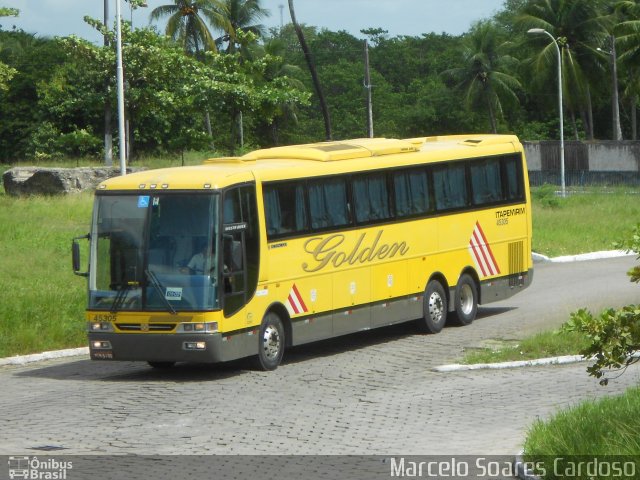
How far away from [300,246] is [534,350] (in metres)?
3.72

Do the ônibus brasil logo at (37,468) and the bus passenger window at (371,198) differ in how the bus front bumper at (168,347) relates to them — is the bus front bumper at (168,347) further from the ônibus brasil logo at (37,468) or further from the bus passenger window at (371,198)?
the ônibus brasil logo at (37,468)

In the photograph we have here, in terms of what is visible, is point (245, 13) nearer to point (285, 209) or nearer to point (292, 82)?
point (292, 82)

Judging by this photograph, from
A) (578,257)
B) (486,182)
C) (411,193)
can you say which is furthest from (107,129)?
(411,193)

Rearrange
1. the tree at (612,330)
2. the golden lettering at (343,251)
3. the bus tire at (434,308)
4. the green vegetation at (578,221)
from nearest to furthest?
the tree at (612,330) → the golden lettering at (343,251) → the bus tire at (434,308) → the green vegetation at (578,221)

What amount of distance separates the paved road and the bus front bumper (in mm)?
338

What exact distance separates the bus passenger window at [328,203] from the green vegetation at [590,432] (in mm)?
7737

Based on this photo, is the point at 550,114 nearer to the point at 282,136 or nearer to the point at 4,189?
the point at 282,136

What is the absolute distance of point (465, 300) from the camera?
75.5ft

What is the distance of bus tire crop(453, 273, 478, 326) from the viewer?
22656mm

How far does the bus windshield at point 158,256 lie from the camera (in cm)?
1689

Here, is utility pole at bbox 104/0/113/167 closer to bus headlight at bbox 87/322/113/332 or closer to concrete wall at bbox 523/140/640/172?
bus headlight at bbox 87/322/113/332

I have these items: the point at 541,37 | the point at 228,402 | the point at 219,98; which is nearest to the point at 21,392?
the point at 228,402

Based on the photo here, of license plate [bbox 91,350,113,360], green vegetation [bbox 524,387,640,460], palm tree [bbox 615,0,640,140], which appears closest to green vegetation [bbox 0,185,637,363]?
license plate [bbox 91,350,113,360]

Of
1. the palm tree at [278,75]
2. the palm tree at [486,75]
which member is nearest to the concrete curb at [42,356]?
the palm tree at [278,75]
